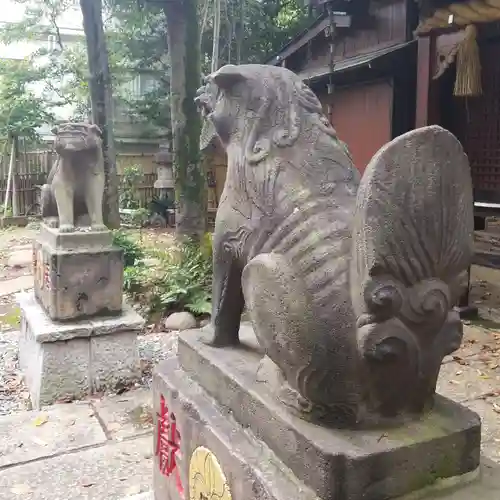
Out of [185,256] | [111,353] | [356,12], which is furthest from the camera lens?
[356,12]

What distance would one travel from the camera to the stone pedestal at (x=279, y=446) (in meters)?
1.41

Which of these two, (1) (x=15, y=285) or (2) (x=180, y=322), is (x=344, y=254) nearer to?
(2) (x=180, y=322)

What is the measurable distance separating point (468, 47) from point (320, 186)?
4.32 metres

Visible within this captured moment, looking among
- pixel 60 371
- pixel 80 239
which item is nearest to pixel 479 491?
pixel 60 371

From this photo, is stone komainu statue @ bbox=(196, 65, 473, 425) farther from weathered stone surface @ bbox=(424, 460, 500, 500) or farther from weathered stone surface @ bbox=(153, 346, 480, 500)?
weathered stone surface @ bbox=(424, 460, 500, 500)

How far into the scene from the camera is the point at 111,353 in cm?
430

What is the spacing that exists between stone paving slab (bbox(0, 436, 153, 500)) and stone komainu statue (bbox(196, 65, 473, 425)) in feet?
5.26

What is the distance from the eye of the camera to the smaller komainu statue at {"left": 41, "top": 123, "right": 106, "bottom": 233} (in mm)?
4348

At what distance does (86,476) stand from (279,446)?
6.16 feet

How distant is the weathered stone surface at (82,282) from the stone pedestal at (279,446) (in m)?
2.33

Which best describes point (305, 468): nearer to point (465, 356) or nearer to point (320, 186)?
point (320, 186)

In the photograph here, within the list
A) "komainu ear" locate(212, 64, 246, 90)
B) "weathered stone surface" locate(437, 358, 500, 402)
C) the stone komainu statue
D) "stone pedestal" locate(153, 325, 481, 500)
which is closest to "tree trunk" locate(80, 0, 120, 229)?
"weathered stone surface" locate(437, 358, 500, 402)

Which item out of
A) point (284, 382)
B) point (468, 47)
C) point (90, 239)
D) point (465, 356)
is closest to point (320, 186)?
point (284, 382)

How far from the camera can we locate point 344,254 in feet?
4.85
